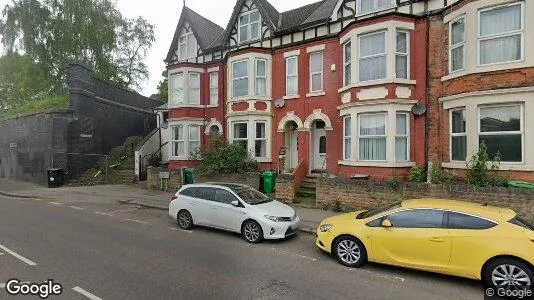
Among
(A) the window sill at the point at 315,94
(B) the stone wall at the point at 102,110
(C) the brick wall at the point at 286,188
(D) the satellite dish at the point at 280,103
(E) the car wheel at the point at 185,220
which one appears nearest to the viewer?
(E) the car wheel at the point at 185,220

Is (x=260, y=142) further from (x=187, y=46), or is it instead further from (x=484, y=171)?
(x=484, y=171)

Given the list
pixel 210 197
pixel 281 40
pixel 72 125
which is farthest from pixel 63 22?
pixel 210 197

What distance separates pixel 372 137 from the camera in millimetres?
12297

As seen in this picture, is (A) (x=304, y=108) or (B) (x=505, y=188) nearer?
(B) (x=505, y=188)

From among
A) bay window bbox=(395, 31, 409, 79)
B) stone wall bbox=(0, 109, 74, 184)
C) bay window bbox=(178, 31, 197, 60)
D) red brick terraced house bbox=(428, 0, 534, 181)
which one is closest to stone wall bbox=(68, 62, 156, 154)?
stone wall bbox=(0, 109, 74, 184)

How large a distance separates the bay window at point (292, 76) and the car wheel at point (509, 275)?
11540 millimetres

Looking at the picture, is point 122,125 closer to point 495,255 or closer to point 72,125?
point 72,125

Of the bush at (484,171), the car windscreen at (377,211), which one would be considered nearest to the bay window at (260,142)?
the bush at (484,171)

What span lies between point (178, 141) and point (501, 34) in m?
15.4

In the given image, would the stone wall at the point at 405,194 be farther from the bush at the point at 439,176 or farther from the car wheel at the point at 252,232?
the car wheel at the point at 252,232

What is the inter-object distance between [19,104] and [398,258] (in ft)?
134

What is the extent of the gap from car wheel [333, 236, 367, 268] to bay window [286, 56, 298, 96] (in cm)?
1006

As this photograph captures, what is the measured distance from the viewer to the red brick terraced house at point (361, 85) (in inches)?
392

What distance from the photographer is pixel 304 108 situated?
604 inches
